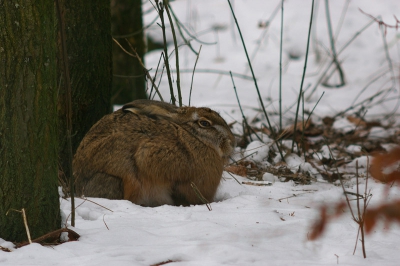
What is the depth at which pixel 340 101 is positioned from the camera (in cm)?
890

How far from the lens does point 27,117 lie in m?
3.30

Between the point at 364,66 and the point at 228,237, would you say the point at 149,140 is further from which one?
the point at 364,66

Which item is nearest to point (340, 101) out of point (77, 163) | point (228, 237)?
point (77, 163)

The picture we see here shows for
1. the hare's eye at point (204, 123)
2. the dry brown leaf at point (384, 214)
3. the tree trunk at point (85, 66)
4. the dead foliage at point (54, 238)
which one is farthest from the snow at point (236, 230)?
the tree trunk at point (85, 66)

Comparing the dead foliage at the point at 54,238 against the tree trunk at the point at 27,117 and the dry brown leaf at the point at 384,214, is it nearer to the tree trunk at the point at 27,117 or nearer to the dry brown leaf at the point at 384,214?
the tree trunk at the point at 27,117

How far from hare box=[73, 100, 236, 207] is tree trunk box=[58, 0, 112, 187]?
448mm

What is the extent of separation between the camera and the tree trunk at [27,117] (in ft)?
10.6

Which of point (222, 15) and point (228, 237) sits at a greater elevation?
point (222, 15)

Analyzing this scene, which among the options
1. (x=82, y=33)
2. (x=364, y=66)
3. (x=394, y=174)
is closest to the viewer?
(x=394, y=174)

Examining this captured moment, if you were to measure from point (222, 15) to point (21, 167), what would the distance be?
9.56 metres

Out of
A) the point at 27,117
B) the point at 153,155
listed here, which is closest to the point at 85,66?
the point at 153,155

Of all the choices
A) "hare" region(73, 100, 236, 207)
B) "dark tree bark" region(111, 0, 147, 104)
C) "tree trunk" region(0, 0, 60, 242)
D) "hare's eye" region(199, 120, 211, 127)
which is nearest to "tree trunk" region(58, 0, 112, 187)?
"hare" region(73, 100, 236, 207)

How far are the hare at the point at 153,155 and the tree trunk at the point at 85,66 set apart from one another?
45cm

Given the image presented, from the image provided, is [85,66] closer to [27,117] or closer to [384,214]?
[27,117]
